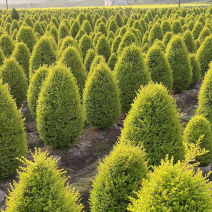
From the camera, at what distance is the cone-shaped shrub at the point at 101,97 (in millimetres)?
14508

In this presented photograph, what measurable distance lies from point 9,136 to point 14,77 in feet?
24.6

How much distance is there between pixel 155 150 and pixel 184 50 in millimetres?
13623

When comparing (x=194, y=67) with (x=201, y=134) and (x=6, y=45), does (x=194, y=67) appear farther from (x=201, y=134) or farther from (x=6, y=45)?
(x=6, y=45)

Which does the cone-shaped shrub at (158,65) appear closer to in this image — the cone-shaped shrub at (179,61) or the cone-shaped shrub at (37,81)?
the cone-shaped shrub at (179,61)

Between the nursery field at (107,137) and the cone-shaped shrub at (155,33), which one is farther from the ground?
the cone-shaped shrub at (155,33)

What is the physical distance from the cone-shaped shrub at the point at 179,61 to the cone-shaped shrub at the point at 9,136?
515 inches

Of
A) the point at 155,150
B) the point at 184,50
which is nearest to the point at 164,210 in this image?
the point at 155,150

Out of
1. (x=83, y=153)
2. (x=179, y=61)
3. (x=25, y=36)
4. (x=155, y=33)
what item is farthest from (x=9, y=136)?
(x=155, y=33)

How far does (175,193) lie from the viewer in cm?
457

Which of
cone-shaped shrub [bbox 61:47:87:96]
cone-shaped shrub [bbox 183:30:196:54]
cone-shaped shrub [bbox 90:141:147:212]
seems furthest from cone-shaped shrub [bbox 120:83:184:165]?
cone-shaped shrub [bbox 183:30:196:54]

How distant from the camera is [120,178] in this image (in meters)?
6.99

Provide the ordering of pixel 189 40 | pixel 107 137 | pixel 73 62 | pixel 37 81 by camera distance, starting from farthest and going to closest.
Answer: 1. pixel 189 40
2. pixel 73 62
3. pixel 107 137
4. pixel 37 81

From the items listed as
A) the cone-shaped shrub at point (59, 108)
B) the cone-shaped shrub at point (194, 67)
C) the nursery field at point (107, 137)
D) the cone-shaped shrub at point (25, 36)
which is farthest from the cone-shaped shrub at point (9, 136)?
the cone-shaped shrub at point (25, 36)

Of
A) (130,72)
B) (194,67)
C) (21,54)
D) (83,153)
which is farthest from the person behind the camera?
(194,67)
